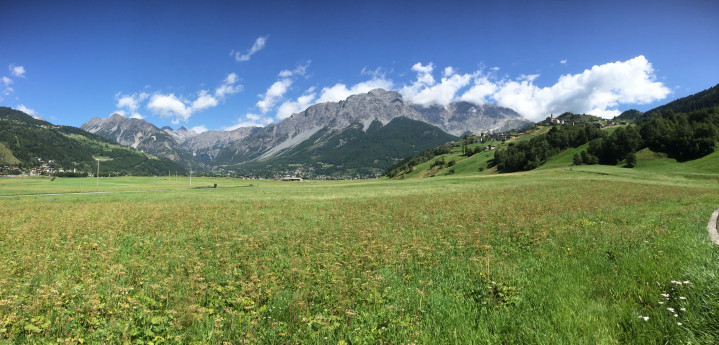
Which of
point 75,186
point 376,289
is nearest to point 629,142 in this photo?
point 376,289

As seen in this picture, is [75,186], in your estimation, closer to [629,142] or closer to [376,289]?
[376,289]

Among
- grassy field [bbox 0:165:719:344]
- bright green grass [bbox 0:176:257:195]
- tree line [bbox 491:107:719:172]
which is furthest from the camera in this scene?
tree line [bbox 491:107:719:172]

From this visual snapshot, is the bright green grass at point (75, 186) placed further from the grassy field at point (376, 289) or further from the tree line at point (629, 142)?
the tree line at point (629, 142)

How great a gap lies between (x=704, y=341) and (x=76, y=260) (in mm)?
17069

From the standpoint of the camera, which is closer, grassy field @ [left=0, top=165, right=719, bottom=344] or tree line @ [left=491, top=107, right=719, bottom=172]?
grassy field @ [left=0, top=165, right=719, bottom=344]

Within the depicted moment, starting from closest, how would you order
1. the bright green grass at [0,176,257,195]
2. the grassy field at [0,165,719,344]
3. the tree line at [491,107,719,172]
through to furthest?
the grassy field at [0,165,719,344] → the bright green grass at [0,176,257,195] → the tree line at [491,107,719,172]

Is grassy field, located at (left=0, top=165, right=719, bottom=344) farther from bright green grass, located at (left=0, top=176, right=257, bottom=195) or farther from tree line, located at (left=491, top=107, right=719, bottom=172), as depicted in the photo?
tree line, located at (left=491, top=107, right=719, bottom=172)

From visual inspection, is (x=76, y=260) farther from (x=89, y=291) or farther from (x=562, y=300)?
(x=562, y=300)

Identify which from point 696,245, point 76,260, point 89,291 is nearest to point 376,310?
point 89,291

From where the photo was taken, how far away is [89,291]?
24.7ft

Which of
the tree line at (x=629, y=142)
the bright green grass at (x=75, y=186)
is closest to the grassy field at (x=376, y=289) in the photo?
the bright green grass at (x=75, y=186)

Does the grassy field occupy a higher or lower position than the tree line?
lower

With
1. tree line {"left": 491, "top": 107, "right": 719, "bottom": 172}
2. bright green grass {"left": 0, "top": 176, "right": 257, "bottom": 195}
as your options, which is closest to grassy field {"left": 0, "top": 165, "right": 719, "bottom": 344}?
bright green grass {"left": 0, "top": 176, "right": 257, "bottom": 195}

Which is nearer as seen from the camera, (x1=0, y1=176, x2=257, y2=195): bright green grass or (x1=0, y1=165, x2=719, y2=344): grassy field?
(x1=0, y1=165, x2=719, y2=344): grassy field
